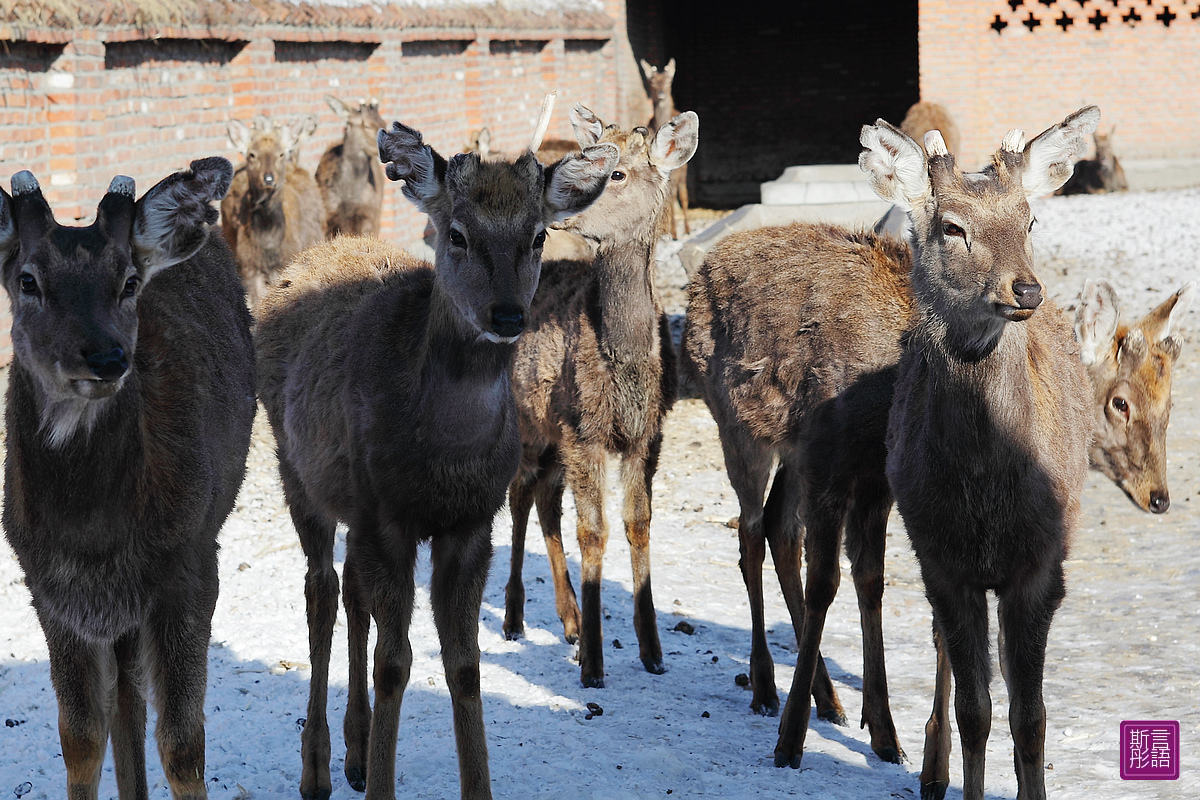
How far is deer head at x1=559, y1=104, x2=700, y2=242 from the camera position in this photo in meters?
6.35

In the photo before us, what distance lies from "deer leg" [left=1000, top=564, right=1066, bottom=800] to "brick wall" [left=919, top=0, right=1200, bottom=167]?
58.8ft

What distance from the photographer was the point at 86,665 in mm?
3869

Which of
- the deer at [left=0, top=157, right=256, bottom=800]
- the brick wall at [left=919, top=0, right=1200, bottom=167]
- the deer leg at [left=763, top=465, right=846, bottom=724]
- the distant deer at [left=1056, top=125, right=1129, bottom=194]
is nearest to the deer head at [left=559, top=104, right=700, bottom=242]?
the deer leg at [left=763, top=465, right=846, bottom=724]

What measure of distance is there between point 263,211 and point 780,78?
1736cm

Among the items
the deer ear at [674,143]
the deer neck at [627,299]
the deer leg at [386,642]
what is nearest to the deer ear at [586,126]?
the deer ear at [674,143]

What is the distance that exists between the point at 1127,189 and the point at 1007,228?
18702mm

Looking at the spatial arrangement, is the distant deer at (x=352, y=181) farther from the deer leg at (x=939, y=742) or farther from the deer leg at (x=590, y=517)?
the deer leg at (x=939, y=742)

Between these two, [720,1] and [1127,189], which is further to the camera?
[720,1]

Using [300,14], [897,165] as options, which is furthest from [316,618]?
[300,14]

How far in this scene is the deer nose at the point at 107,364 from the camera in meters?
3.31

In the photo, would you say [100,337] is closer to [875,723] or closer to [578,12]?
[875,723]

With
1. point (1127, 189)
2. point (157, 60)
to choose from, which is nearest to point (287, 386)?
point (157, 60)

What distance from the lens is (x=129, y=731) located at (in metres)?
4.32

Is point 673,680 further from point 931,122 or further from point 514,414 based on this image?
point 931,122
